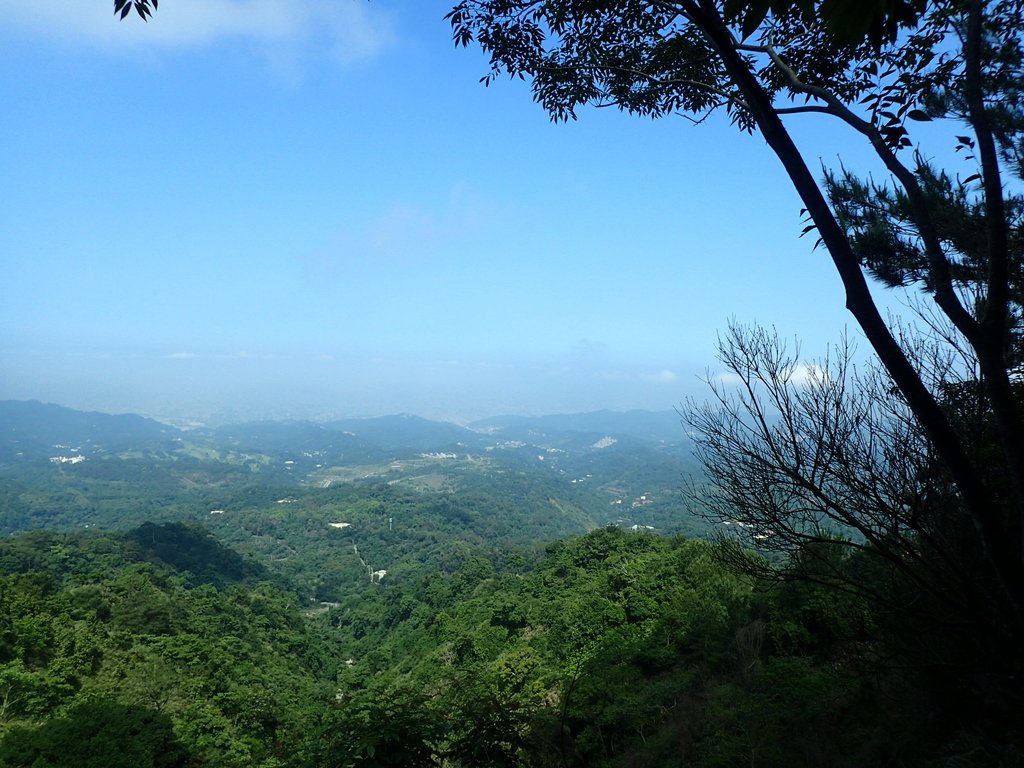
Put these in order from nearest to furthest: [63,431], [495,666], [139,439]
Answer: [495,666] < [139,439] < [63,431]

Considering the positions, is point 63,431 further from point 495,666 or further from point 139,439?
point 495,666

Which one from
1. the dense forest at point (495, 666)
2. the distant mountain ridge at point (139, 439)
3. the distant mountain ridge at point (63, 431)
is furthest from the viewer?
the distant mountain ridge at point (139, 439)

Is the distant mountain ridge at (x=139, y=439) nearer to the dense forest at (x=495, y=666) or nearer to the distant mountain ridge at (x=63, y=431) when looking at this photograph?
the distant mountain ridge at (x=63, y=431)

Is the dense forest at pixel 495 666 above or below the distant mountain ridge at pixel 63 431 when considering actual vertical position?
above

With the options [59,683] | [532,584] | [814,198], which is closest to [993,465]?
[814,198]

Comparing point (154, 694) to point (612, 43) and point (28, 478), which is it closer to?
point (612, 43)

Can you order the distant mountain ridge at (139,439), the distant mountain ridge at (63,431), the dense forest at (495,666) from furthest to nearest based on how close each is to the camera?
1. the distant mountain ridge at (139,439)
2. the distant mountain ridge at (63,431)
3. the dense forest at (495,666)

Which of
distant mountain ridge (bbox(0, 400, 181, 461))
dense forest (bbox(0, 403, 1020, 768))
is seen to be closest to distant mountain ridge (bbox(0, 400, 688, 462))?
distant mountain ridge (bbox(0, 400, 181, 461))

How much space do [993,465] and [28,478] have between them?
140 meters

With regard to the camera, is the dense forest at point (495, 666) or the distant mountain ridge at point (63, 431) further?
the distant mountain ridge at point (63, 431)

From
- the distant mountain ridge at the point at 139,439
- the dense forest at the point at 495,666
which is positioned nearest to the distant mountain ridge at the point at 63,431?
the distant mountain ridge at the point at 139,439

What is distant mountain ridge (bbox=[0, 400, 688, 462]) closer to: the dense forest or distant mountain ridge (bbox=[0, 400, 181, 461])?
distant mountain ridge (bbox=[0, 400, 181, 461])

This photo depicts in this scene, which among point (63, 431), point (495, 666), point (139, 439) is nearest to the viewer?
point (495, 666)

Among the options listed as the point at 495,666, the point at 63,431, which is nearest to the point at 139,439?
the point at 63,431
